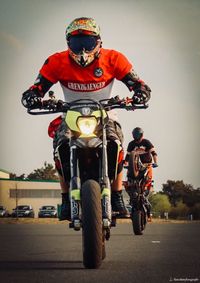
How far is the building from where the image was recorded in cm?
9312

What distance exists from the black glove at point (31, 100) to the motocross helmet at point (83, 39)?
628 mm

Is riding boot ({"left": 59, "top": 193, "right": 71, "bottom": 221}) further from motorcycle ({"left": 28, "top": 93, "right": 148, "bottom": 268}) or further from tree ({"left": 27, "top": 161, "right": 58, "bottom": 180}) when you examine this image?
tree ({"left": 27, "top": 161, "right": 58, "bottom": 180})

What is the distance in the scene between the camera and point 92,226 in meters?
6.93

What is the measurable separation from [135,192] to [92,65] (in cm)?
530

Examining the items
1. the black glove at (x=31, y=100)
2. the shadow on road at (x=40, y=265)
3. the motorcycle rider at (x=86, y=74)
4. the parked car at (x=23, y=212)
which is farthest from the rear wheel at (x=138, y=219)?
the parked car at (x=23, y=212)

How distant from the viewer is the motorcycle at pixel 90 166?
6988 millimetres

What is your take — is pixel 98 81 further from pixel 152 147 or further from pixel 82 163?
pixel 152 147

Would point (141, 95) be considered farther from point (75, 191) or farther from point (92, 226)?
point (92, 226)

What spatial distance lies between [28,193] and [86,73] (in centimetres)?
8936

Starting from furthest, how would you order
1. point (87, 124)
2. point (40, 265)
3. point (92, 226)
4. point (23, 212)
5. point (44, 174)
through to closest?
point (44, 174) < point (23, 212) < point (40, 265) < point (87, 124) < point (92, 226)

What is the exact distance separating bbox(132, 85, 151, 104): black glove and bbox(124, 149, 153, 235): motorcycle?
16.5 feet

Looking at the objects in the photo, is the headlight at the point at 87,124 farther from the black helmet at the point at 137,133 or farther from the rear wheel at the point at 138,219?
the black helmet at the point at 137,133

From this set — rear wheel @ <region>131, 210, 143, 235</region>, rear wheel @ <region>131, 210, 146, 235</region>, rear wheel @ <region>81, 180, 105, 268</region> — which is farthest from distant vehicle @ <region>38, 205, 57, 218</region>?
rear wheel @ <region>81, 180, 105, 268</region>

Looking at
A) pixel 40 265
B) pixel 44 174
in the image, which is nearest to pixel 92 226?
pixel 40 265
